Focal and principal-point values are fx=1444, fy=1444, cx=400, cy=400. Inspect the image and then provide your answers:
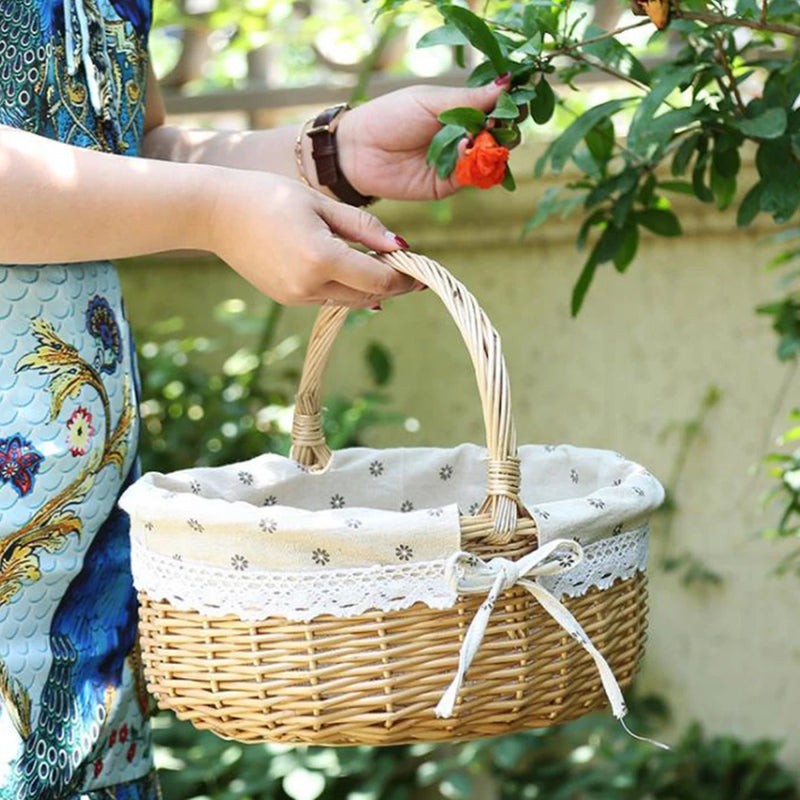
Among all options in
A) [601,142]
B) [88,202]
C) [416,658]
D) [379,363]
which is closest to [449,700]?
[416,658]

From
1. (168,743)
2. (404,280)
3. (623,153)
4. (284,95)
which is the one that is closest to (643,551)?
(404,280)

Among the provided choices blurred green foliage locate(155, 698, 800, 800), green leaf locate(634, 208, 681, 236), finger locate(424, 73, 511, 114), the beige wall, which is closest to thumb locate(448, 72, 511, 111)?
finger locate(424, 73, 511, 114)

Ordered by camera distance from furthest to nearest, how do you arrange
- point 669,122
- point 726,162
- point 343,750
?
point 343,750
point 726,162
point 669,122

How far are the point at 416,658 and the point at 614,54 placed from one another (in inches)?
26.7

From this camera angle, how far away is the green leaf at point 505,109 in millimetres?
1279

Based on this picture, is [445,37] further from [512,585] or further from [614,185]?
[512,585]

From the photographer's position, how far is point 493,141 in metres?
1.31

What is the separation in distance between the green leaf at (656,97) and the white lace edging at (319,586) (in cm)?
43

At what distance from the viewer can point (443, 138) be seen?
1.34m

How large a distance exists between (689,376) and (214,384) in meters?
0.92

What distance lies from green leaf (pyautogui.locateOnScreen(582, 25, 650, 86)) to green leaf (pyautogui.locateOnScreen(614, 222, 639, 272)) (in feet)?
0.62

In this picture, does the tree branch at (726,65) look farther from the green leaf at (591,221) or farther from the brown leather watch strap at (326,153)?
the brown leather watch strap at (326,153)

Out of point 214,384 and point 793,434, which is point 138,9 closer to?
point 793,434

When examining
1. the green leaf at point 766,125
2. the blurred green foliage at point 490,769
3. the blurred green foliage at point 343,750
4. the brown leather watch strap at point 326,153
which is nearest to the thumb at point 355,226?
the brown leather watch strap at point 326,153
